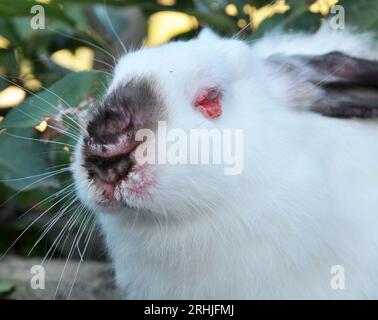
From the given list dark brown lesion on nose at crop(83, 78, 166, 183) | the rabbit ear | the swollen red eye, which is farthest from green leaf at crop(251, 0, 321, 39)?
dark brown lesion on nose at crop(83, 78, 166, 183)

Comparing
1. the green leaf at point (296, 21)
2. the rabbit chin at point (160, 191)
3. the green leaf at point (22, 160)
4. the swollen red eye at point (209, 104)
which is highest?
the green leaf at point (296, 21)

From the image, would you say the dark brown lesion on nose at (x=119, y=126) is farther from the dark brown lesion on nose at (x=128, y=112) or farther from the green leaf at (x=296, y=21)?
the green leaf at (x=296, y=21)

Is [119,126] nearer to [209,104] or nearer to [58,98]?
[209,104]

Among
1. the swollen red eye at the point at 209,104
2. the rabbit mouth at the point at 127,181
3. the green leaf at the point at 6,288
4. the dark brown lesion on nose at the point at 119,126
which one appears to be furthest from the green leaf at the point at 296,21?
the green leaf at the point at 6,288

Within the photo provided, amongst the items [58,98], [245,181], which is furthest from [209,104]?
[58,98]

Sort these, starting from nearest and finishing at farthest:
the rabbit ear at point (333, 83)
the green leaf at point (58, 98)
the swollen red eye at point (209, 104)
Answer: the swollen red eye at point (209, 104) < the rabbit ear at point (333, 83) < the green leaf at point (58, 98)

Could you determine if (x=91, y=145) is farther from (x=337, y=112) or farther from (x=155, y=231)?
(x=337, y=112)

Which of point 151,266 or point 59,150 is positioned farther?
point 59,150
